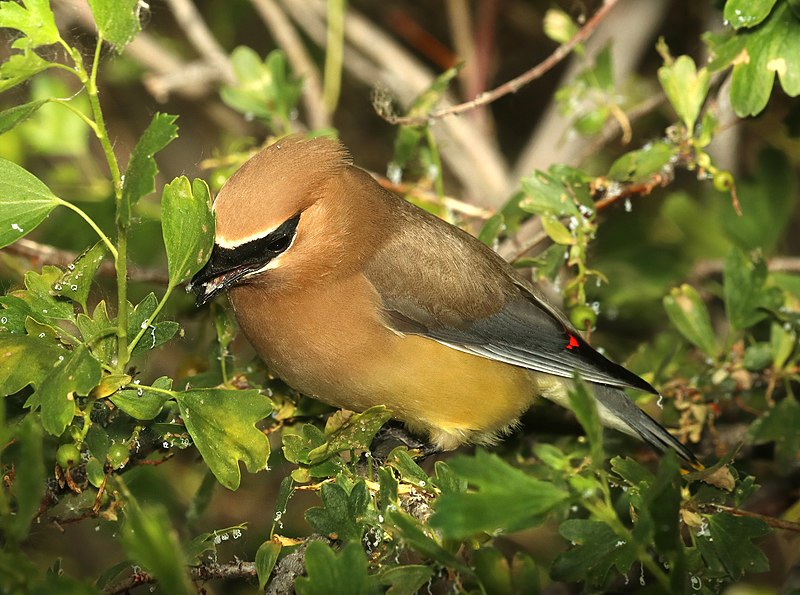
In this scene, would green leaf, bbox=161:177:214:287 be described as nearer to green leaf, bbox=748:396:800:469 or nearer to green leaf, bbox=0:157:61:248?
green leaf, bbox=0:157:61:248

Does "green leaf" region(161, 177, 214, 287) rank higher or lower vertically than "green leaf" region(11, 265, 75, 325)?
higher

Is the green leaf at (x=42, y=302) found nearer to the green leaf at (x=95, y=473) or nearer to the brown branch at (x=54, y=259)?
the green leaf at (x=95, y=473)

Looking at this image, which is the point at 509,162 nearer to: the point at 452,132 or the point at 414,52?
the point at 414,52

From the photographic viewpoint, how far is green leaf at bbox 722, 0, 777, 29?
292 centimetres

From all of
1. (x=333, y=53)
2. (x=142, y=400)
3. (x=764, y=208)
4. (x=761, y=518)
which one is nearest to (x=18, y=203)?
(x=142, y=400)

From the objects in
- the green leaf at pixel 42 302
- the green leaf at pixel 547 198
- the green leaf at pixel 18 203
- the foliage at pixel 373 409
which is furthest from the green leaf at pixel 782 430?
the green leaf at pixel 18 203

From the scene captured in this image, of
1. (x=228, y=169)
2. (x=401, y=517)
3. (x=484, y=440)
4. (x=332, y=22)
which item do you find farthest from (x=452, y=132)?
(x=401, y=517)

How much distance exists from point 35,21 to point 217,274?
0.88 metres

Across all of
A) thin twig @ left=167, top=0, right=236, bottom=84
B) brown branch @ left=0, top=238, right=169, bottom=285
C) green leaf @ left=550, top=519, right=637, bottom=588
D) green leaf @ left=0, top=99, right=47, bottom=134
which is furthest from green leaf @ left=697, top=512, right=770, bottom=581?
thin twig @ left=167, top=0, right=236, bottom=84

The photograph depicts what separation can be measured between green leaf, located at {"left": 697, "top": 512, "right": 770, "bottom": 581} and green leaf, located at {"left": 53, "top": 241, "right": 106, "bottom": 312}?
158 cm

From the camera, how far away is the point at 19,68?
227 cm

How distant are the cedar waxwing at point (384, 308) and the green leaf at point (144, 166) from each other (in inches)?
24.2

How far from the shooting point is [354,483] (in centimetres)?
247

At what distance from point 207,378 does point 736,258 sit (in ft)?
5.86
